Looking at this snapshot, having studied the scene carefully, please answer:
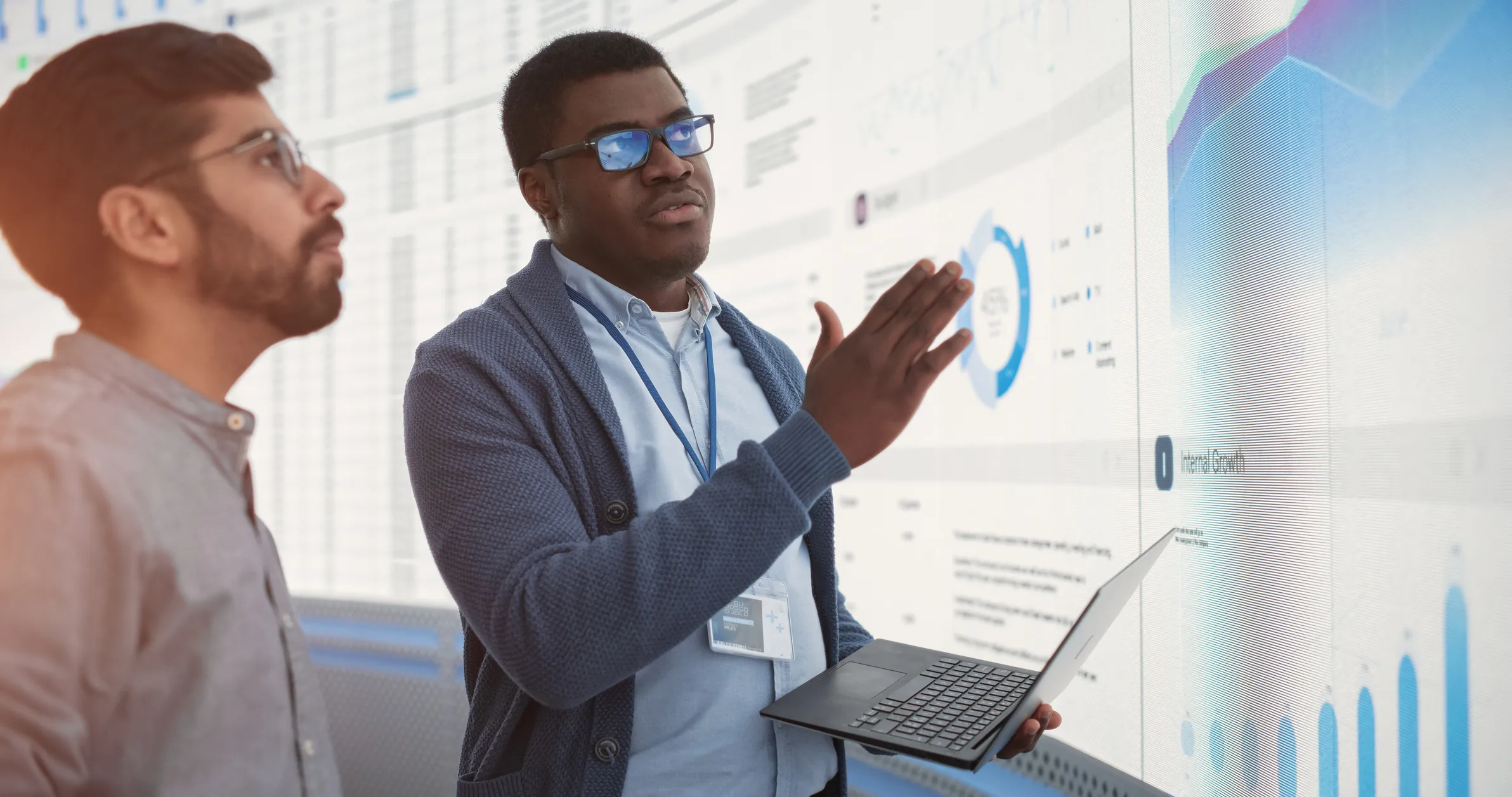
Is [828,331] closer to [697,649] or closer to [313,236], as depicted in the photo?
[697,649]

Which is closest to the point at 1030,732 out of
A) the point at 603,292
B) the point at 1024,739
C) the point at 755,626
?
the point at 1024,739

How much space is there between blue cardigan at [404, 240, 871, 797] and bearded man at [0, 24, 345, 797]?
25 cm

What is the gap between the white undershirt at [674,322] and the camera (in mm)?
1246

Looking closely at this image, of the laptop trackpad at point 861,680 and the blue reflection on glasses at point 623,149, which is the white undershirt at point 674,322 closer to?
the blue reflection on glasses at point 623,149

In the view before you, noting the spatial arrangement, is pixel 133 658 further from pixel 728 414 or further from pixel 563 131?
pixel 563 131

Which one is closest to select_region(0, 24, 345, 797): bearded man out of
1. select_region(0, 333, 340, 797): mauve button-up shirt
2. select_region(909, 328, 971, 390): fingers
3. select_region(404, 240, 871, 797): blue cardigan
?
select_region(0, 333, 340, 797): mauve button-up shirt

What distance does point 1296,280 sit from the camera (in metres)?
1.18

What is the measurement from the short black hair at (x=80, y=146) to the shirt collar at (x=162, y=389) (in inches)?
1.1

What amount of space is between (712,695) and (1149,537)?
0.68 m

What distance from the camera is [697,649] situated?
1058 millimetres

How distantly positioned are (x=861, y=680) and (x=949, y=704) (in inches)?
3.9

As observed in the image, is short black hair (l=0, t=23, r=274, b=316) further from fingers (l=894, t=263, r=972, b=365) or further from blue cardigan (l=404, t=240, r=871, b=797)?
fingers (l=894, t=263, r=972, b=365)

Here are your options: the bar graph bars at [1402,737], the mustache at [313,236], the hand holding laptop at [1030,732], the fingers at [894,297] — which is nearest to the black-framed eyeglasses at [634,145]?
the fingers at [894,297]

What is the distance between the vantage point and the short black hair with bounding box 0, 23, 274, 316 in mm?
593
